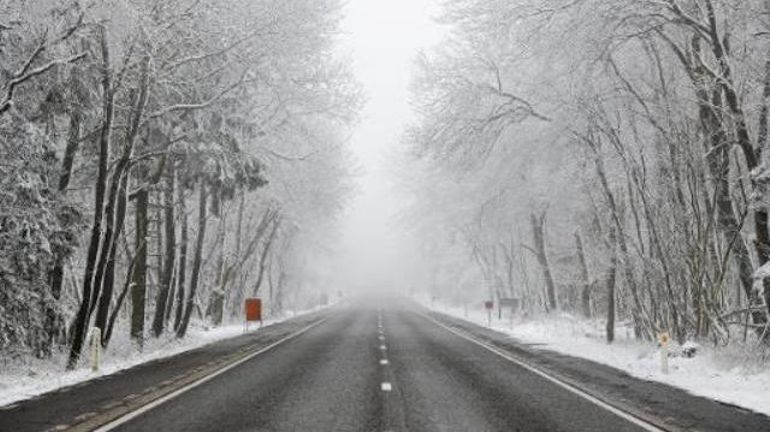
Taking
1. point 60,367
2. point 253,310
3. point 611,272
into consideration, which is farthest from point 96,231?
point 253,310

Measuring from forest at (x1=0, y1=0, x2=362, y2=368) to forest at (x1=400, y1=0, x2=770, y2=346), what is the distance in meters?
4.51

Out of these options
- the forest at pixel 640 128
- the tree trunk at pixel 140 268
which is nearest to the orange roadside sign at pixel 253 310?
the tree trunk at pixel 140 268

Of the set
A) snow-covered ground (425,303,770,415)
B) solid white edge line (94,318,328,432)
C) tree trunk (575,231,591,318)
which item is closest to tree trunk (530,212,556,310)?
tree trunk (575,231,591,318)

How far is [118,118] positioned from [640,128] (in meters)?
14.4

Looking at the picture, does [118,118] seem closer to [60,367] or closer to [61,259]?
[61,259]

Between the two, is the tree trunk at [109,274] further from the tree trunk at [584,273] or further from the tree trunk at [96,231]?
the tree trunk at [584,273]

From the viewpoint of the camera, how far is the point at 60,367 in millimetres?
16969

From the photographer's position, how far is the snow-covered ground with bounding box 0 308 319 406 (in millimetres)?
13117

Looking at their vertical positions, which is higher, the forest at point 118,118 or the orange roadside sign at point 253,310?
the forest at point 118,118

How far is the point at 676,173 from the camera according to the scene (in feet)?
62.0

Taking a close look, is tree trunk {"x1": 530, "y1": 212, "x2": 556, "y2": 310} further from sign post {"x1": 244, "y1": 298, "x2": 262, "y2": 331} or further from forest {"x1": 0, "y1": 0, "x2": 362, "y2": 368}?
sign post {"x1": 244, "y1": 298, "x2": 262, "y2": 331}

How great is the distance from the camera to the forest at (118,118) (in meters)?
15.2

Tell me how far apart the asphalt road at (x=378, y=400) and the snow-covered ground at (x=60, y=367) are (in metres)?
2.54

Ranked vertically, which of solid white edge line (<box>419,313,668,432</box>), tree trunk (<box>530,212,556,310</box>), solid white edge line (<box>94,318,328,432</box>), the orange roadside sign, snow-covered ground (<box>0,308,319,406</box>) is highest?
tree trunk (<box>530,212,556,310</box>)
